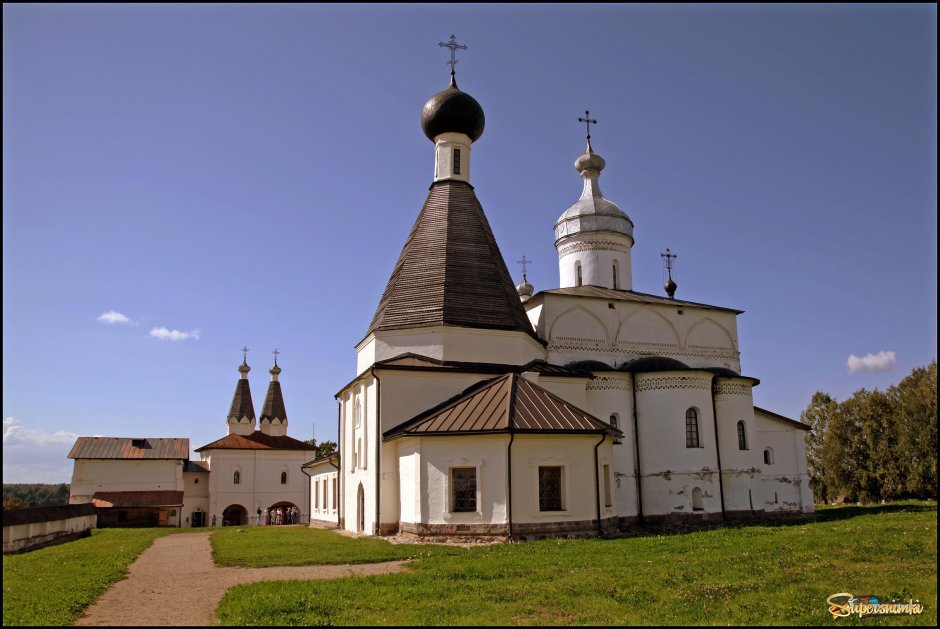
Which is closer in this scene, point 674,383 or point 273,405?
point 674,383

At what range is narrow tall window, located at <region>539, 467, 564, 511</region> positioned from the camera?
15273 mm

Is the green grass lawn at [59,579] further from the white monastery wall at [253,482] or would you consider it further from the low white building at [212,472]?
the white monastery wall at [253,482]

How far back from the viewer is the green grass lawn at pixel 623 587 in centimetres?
715

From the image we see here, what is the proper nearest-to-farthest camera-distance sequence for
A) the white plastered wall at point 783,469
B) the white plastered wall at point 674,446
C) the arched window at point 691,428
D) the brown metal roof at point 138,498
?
the white plastered wall at point 674,446 → the arched window at point 691,428 → the white plastered wall at point 783,469 → the brown metal roof at point 138,498

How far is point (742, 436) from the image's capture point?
70.1ft

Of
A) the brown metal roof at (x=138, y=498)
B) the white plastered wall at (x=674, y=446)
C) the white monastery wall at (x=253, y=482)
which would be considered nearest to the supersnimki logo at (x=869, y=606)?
the white plastered wall at (x=674, y=446)

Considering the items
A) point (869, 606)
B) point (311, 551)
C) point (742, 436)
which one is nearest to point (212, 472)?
point (311, 551)

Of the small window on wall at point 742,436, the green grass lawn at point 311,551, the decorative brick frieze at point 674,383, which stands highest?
the decorative brick frieze at point 674,383

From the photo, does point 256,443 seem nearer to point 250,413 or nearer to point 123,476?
point 250,413

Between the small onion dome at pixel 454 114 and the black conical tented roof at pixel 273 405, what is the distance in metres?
27.2

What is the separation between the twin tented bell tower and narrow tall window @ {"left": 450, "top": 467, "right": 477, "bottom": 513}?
3142 centimetres

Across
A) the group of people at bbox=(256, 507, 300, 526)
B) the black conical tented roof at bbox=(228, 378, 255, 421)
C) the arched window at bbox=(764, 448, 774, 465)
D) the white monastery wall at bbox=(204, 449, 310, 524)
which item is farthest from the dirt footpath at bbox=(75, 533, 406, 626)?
the black conical tented roof at bbox=(228, 378, 255, 421)

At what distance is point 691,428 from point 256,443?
1166 inches

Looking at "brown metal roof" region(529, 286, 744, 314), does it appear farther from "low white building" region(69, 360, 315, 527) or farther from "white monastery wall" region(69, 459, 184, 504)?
"white monastery wall" region(69, 459, 184, 504)
